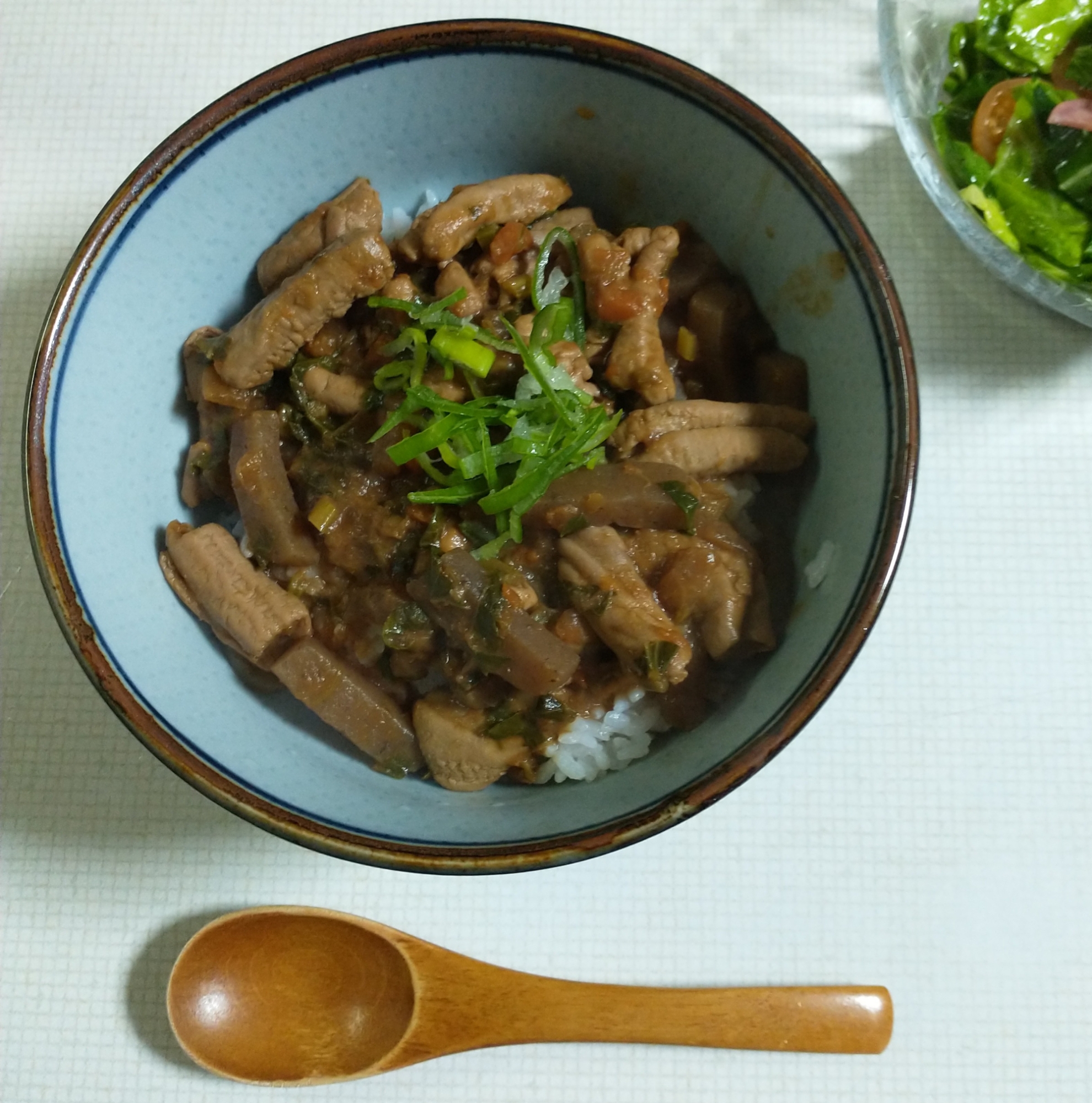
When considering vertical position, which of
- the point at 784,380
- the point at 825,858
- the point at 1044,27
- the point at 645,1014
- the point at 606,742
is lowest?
the point at 645,1014

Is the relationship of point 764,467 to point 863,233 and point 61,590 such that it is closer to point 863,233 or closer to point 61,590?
point 863,233

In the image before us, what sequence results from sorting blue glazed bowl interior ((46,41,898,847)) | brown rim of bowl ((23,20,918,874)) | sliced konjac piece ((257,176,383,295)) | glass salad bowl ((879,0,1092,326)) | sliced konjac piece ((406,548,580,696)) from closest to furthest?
brown rim of bowl ((23,20,918,874))
blue glazed bowl interior ((46,41,898,847))
sliced konjac piece ((406,548,580,696))
sliced konjac piece ((257,176,383,295))
glass salad bowl ((879,0,1092,326))

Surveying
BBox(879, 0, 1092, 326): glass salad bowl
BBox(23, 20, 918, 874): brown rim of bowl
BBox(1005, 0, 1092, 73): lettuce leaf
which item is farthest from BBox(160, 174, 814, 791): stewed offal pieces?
BBox(1005, 0, 1092, 73): lettuce leaf

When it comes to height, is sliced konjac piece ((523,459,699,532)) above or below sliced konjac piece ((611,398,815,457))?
below

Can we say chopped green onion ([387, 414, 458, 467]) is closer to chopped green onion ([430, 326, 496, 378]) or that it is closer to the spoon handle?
chopped green onion ([430, 326, 496, 378])

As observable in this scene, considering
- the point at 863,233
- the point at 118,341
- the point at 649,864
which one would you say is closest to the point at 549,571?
the point at 649,864

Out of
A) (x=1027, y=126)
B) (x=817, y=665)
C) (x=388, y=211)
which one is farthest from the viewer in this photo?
(x=1027, y=126)

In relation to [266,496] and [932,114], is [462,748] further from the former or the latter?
[932,114]

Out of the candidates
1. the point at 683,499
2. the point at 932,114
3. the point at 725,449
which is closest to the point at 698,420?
the point at 725,449
